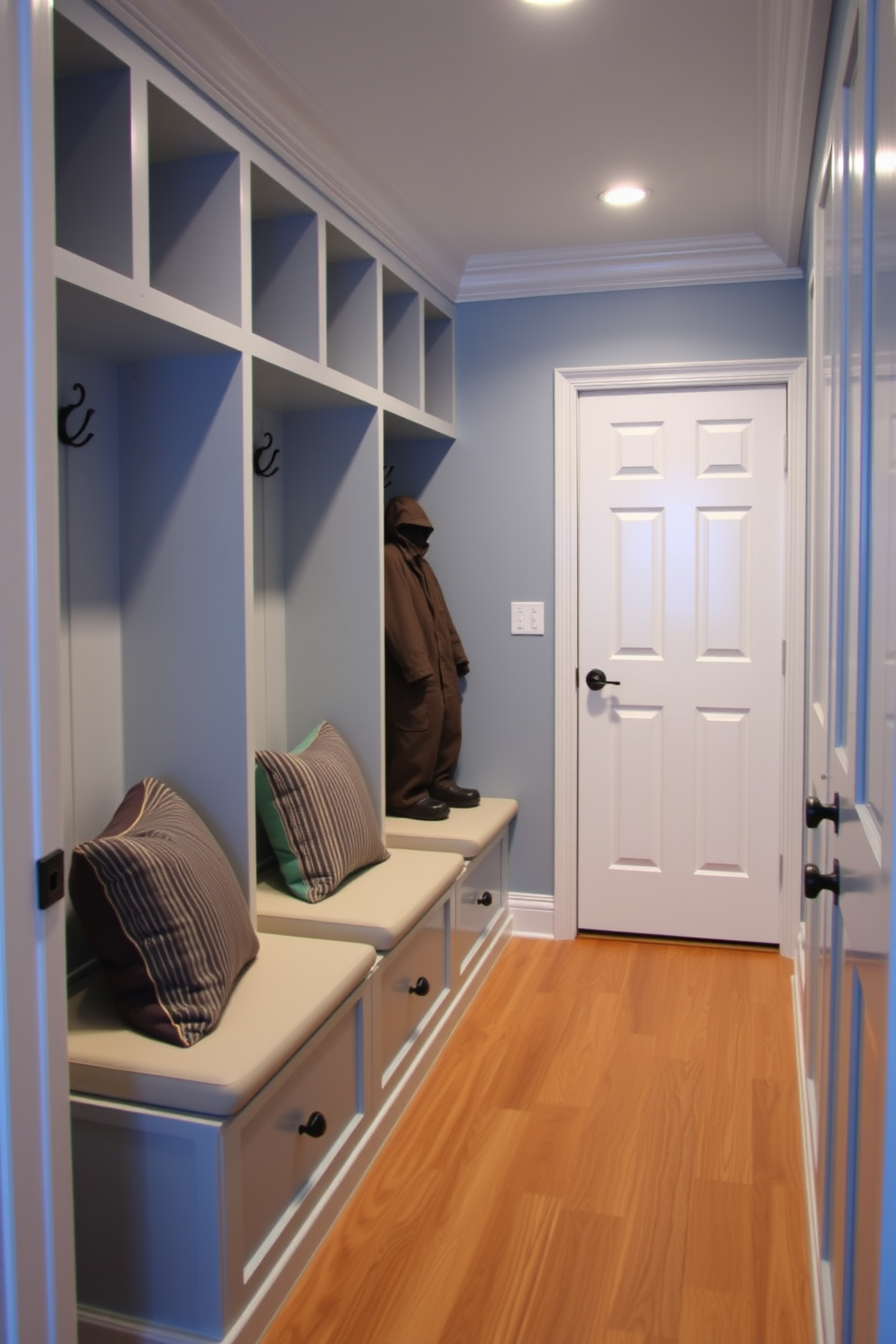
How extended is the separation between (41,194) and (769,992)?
2.98 metres

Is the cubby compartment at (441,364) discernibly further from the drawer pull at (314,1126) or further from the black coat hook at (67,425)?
the drawer pull at (314,1126)

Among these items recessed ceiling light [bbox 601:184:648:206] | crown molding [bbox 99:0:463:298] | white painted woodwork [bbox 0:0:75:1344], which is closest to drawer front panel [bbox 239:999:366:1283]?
white painted woodwork [bbox 0:0:75:1344]

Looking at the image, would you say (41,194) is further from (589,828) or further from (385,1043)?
(589,828)

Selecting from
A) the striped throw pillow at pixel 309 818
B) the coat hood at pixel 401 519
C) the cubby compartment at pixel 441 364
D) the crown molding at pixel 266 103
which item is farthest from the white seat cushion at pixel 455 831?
the crown molding at pixel 266 103

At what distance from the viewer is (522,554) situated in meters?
3.83

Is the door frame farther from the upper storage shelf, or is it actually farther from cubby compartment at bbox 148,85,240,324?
cubby compartment at bbox 148,85,240,324

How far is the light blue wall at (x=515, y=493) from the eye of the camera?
3.71 metres

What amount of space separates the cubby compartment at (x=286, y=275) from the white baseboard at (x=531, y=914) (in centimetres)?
211

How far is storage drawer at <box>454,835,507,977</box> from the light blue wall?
16 centimetres

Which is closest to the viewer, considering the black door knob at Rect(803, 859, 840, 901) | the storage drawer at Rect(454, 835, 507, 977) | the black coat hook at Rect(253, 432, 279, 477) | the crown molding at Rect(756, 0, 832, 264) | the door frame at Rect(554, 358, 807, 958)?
the black door knob at Rect(803, 859, 840, 901)

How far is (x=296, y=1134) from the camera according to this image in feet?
6.73

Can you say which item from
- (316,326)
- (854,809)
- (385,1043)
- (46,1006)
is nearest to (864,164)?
(854,809)

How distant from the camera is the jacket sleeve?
11.3ft

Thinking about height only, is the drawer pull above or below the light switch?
below
